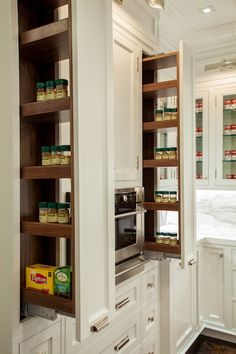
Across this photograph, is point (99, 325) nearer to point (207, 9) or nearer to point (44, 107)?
point (44, 107)

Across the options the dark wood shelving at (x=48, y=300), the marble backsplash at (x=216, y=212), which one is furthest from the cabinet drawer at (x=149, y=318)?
the marble backsplash at (x=216, y=212)

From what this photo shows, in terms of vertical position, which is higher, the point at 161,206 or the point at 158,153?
the point at 158,153

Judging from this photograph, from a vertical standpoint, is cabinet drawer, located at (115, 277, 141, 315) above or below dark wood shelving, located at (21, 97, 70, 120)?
below

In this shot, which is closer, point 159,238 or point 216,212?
point 159,238

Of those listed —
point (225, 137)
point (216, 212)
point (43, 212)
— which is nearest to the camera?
point (43, 212)

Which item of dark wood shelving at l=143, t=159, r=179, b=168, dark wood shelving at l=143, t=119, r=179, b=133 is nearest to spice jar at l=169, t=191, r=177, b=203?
dark wood shelving at l=143, t=159, r=179, b=168

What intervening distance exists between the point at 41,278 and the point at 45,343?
34 cm

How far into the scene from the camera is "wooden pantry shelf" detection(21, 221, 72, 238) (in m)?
1.24

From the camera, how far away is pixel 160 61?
2.31 metres

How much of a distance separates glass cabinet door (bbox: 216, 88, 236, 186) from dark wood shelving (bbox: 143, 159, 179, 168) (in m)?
1.50

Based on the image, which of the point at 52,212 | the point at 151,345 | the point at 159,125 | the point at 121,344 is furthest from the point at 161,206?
the point at 52,212

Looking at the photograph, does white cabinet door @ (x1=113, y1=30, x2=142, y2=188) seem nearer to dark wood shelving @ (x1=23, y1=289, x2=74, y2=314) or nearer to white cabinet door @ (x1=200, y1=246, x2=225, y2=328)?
dark wood shelving @ (x1=23, y1=289, x2=74, y2=314)

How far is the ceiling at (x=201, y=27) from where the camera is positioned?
2.66 m

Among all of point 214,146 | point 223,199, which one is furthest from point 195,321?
point 214,146
